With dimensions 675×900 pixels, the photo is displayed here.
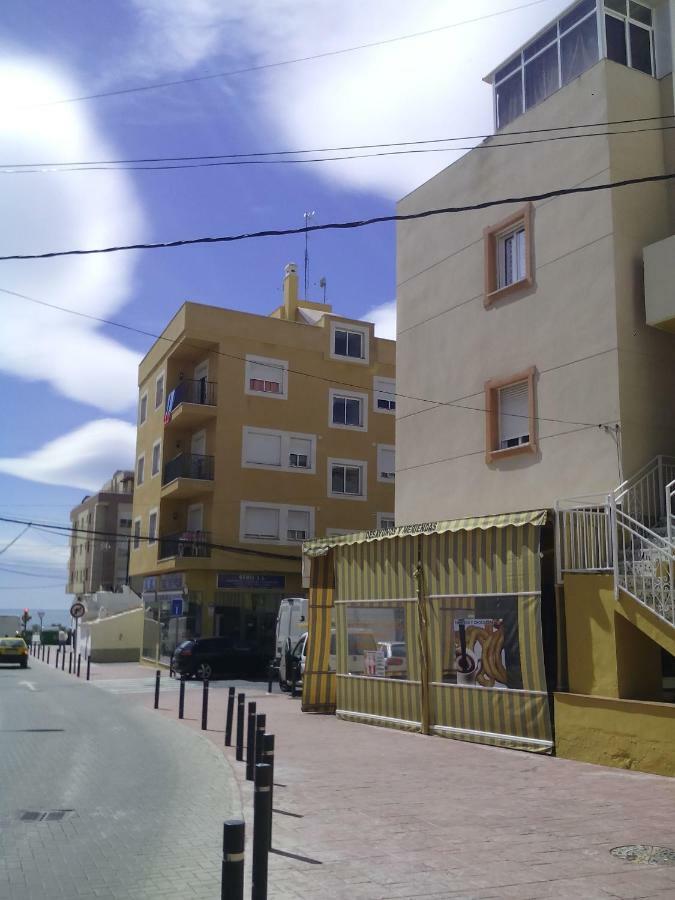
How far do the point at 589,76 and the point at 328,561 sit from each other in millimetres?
10663

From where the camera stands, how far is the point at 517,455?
15.9m

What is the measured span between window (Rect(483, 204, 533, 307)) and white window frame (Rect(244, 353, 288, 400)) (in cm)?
2046

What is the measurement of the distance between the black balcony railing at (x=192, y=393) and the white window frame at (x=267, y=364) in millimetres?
1497

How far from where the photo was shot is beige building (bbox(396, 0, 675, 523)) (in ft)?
46.2

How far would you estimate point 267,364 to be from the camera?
1457 inches

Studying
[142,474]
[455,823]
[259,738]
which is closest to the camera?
[259,738]

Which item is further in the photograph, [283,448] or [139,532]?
[139,532]

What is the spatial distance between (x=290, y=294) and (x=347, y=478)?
32.8ft

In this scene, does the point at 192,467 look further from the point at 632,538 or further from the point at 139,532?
the point at 632,538

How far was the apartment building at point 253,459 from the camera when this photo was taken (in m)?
35.3

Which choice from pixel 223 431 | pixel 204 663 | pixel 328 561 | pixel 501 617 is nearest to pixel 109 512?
pixel 223 431

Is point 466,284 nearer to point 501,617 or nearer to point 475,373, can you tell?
point 475,373

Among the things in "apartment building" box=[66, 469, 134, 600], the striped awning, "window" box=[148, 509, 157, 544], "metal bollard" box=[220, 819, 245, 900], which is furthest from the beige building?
"apartment building" box=[66, 469, 134, 600]

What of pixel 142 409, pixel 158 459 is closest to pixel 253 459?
pixel 158 459
